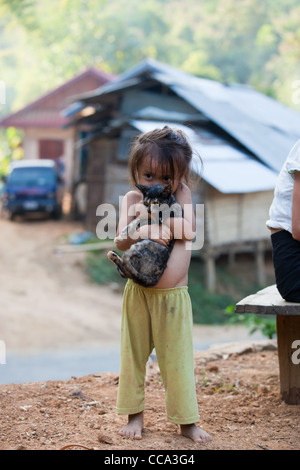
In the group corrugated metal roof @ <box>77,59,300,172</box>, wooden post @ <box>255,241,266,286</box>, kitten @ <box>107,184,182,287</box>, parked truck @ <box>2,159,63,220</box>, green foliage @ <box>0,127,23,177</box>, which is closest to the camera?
kitten @ <box>107,184,182,287</box>

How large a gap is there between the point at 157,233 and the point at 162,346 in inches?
22.1

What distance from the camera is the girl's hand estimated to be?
2.84m

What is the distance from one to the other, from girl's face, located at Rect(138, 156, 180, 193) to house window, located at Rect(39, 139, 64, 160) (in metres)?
25.6

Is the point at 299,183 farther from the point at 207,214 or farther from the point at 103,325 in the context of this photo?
the point at 207,214

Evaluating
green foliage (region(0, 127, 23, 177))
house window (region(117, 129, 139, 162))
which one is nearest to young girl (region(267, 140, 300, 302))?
house window (region(117, 129, 139, 162))

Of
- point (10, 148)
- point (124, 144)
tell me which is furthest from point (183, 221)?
point (10, 148)

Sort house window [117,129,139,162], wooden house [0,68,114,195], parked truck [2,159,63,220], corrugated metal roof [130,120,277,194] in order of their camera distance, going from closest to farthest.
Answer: corrugated metal roof [130,120,277,194] < house window [117,129,139,162] < parked truck [2,159,63,220] < wooden house [0,68,114,195]

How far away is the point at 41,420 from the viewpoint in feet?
10.3

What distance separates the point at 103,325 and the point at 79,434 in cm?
836

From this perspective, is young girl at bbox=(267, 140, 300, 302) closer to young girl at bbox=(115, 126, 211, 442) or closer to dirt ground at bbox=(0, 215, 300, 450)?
young girl at bbox=(115, 126, 211, 442)

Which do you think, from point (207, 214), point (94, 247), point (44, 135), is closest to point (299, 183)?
point (207, 214)

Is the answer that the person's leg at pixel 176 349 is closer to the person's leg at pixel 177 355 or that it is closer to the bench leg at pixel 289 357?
the person's leg at pixel 177 355

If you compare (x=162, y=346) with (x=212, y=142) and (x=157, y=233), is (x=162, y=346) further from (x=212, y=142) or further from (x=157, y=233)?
(x=212, y=142)
